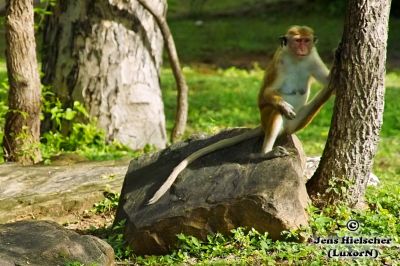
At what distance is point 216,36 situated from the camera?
19.1 meters

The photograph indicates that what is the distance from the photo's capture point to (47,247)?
568cm

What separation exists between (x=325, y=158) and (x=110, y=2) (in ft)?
15.0

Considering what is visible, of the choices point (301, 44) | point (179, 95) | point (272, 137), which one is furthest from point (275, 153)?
point (179, 95)

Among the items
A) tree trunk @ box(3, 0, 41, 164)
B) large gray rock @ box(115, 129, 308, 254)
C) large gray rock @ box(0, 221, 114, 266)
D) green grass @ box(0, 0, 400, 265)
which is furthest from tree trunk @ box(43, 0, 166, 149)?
large gray rock @ box(0, 221, 114, 266)

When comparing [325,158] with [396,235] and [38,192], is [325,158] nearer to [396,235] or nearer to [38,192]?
[396,235]

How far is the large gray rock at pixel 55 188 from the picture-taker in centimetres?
750

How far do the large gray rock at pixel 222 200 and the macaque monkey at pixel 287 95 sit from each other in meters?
0.07

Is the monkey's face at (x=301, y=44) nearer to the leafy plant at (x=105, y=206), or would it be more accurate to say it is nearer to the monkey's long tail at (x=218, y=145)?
the monkey's long tail at (x=218, y=145)

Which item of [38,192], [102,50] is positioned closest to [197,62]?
[102,50]

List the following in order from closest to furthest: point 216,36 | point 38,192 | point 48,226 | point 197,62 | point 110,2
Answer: point 48,226
point 38,192
point 110,2
point 197,62
point 216,36

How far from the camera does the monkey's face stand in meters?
6.62
